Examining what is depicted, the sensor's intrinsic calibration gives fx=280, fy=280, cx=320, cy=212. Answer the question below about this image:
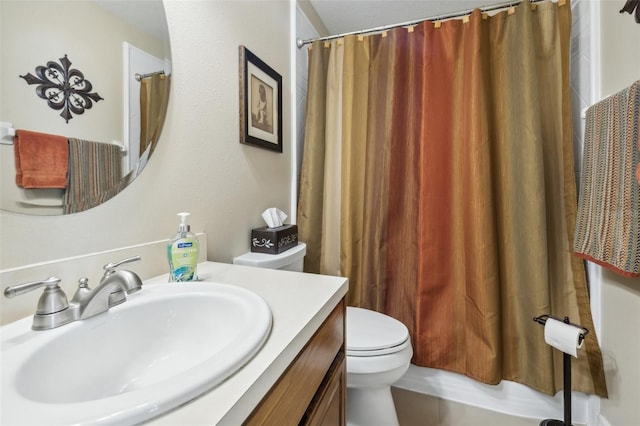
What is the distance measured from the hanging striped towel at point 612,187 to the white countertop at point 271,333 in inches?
37.6

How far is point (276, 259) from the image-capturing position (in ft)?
3.79

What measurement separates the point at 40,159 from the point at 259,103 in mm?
889

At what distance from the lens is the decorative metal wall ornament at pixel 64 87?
1.84ft

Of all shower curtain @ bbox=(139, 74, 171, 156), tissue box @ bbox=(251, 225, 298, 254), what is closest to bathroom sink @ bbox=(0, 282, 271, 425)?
shower curtain @ bbox=(139, 74, 171, 156)

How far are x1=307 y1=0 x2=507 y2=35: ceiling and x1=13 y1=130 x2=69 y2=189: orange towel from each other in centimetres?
168

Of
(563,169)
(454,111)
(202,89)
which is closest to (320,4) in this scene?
(454,111)

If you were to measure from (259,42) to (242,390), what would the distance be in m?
1.43

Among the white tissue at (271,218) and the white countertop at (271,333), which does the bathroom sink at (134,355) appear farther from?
the white tissue at (271,218)

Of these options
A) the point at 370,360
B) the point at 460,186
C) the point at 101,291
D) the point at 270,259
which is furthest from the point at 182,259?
the point at 460,186

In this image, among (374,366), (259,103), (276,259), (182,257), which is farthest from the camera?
(259,103)

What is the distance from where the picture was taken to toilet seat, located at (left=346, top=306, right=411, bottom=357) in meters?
1.07

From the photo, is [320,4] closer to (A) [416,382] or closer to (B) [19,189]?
(B) [19,189]

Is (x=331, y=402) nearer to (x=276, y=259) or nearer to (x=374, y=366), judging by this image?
(x=374, y=366)

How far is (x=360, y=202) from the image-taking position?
1.58 m
